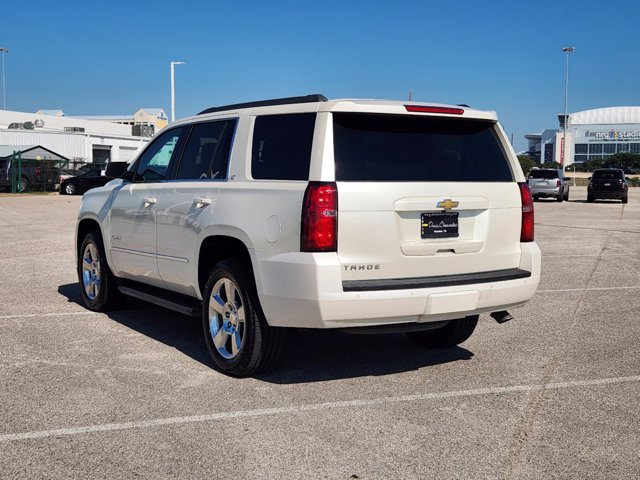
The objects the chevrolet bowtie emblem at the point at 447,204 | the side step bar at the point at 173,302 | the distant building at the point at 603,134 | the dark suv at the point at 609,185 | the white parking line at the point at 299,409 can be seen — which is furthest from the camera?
the distant building at the point at 603,134

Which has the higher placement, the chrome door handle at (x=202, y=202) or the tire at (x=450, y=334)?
the chrome door handle at (x=202, y=202)

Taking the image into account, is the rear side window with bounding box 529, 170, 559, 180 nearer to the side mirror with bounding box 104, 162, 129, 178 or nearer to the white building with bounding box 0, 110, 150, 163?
the white building with bounding box 0, 110, 150, 163

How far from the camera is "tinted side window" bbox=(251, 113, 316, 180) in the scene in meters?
5.06

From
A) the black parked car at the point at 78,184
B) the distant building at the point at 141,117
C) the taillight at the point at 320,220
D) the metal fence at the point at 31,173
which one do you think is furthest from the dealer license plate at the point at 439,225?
the distant building at the point at 141,117

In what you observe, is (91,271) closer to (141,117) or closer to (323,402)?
(323,402)

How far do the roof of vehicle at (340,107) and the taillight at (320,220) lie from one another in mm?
583

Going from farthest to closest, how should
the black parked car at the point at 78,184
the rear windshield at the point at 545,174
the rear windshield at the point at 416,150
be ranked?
the black parked car at the point at 78,184 → the rear windshield at the point at 545,174 → the rear windshield at the point at 416,150

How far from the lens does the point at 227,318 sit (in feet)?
18.3

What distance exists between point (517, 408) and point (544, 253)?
9325 mm

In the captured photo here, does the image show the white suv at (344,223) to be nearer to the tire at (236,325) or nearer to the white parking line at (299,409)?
the tire at (236,325)

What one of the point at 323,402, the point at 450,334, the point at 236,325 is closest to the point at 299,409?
the point at 323,402

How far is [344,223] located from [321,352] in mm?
1797

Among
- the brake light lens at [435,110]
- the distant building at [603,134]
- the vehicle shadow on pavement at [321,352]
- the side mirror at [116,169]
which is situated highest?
the distant building at [603,134]

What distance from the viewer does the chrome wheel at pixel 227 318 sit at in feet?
17.8
